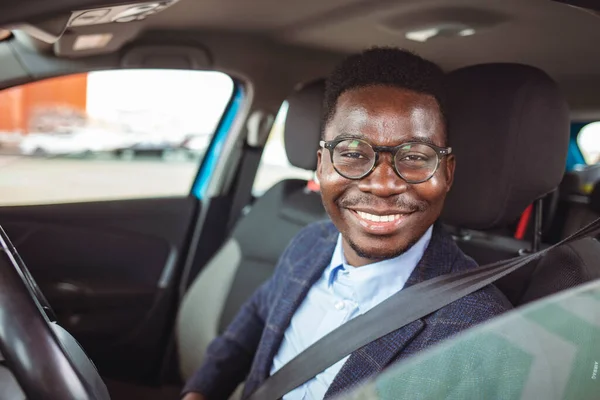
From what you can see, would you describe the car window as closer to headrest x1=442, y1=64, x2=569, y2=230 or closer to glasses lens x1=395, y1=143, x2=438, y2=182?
glasses lens x1=395, y1=143, x2=438, y2=182

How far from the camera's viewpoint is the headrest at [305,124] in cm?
203

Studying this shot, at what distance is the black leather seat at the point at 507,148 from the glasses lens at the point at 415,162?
28 centimetres

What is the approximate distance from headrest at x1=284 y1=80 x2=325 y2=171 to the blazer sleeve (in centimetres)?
51

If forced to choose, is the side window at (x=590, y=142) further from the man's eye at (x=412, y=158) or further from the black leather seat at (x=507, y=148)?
the man's eye at (x=412, y=158)

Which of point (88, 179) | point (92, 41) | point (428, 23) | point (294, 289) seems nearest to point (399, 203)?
point (294, 289)

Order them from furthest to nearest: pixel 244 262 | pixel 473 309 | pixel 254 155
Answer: pixel 254 155, pixel 244 262, pixel 473 309

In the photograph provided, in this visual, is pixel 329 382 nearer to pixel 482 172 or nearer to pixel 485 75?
→ pixel 482 172

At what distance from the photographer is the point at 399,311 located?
126 cm

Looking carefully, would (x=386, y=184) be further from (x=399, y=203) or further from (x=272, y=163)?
(x=272, y=163)

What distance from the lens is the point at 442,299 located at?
1.23 metres

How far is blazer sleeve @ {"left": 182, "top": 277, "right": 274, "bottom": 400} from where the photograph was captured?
1667 millimetres

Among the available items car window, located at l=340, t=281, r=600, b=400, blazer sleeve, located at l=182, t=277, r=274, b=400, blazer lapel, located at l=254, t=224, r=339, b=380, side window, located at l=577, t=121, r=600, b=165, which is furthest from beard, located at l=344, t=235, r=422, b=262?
side window, located at l=577, t=121, r=600, b=165

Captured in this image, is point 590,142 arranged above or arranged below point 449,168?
below

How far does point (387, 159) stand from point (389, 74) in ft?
0.61
